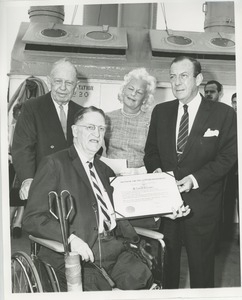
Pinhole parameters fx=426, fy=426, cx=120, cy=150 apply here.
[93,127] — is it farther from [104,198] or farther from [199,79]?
[199,79]

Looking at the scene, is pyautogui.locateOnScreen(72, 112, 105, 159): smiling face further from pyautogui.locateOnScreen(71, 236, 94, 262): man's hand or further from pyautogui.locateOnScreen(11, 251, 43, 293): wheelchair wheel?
pyautogui.locateOnScreen(11, 251, 43, 293): wheelchair wheel

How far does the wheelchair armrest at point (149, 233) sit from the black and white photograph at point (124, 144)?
0.04 feet

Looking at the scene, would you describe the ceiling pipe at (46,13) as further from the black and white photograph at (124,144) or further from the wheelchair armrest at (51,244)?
the wheelchair armrest at (51,244)

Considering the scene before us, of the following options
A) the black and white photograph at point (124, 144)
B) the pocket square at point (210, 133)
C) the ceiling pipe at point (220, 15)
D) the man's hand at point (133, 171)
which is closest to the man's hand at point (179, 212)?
the black and white photograph at point (124, 144)

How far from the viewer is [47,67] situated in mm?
2176

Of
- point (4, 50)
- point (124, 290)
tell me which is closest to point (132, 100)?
point (4, 50)

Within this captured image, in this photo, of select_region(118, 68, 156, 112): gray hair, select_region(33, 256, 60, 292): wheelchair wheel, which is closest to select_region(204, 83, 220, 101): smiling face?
select_region(118, 68, 156, 112): gray hair

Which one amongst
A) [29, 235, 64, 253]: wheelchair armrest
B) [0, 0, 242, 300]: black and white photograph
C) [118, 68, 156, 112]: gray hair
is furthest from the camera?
[118, 68, 156, 112]: gray hair

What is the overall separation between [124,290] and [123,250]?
0.20 m

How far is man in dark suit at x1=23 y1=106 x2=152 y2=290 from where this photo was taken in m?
2.04

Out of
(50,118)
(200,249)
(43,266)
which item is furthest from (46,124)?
(200,249)

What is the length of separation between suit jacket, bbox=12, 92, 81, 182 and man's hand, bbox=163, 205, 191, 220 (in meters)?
0.62

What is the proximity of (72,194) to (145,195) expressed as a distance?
A: 1.19ft

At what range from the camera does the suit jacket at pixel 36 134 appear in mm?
2133
